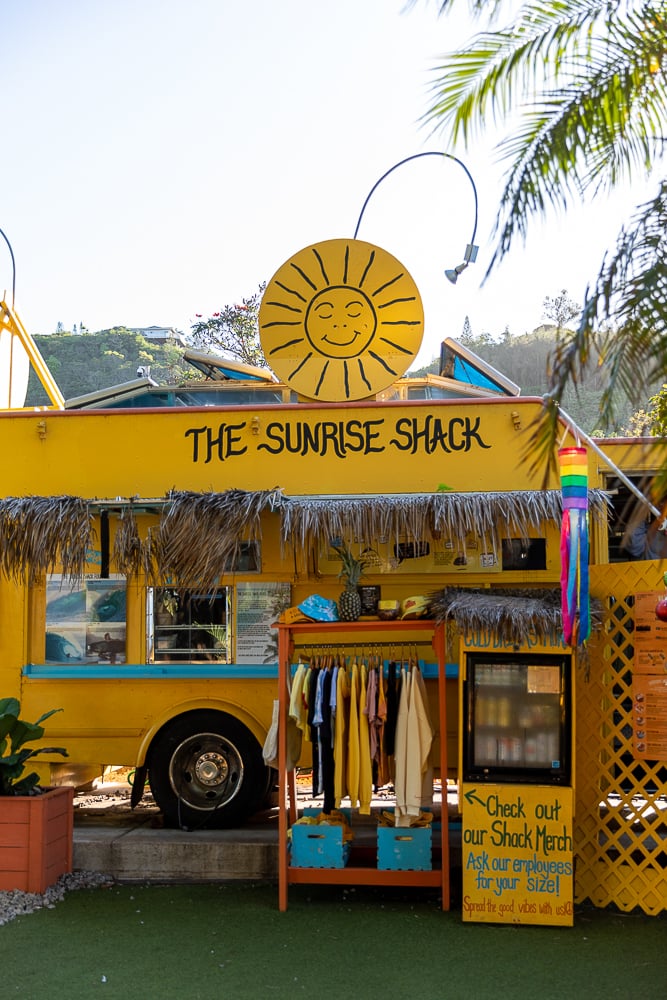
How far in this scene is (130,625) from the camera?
29.5ft

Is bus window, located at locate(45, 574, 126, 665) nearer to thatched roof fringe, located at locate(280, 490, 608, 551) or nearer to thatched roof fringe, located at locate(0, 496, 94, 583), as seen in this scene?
thatched roof fringe, located at locate(0, 496, 94, 583)

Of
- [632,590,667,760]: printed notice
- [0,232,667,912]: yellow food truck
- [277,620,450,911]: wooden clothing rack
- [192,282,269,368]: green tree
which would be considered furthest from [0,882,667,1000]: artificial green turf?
[192,282,269,368]: green tree

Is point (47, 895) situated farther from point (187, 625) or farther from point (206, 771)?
point (187, 625)

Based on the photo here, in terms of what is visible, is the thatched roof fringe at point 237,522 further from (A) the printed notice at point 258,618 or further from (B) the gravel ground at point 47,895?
(B) the gravel ground at point 47,895

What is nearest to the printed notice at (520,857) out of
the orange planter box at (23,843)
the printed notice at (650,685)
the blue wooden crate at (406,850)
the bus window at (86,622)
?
the blue wooden crate at (406,850)

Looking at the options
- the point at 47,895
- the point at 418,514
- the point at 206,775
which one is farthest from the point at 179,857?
the point at 418,514

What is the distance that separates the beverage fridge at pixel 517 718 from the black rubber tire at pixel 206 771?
2.26 metres

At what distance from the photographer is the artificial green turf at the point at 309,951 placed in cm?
576

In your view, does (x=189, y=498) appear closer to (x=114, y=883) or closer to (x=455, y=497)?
(x=455, y=497)

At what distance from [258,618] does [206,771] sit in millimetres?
1286

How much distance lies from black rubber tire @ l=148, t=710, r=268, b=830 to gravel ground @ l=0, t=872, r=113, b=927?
953 mm

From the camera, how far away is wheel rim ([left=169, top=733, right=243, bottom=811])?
28.5 ft

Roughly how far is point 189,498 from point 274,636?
1.36 metres

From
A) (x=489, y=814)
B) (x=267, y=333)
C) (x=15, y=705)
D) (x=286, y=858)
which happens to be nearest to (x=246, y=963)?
(x=286, y=858)
